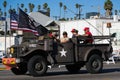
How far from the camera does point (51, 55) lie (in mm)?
15727

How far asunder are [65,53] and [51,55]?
0.66 m

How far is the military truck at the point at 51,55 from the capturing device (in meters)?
15.3

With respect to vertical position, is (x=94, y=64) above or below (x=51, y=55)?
below

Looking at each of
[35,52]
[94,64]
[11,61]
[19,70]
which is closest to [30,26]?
[19,70]

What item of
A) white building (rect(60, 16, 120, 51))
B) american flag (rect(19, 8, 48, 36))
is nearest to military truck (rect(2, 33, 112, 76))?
american flag (rect(19, 8, 48, 36))

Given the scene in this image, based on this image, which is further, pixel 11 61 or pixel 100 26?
pixel 100 26

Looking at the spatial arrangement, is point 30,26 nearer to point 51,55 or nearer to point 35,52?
point 51,55

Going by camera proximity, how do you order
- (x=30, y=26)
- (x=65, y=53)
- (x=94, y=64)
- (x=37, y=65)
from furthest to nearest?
(x=30, y=26) < (x=94, y=64) < (x=65, y=53) < (x=37, y=65)

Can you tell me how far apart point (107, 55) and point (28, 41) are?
3843mm

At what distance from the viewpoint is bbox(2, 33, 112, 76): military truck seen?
15.3 metres

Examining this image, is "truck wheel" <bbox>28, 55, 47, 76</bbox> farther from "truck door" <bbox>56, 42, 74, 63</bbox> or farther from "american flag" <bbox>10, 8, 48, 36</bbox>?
"american flag" <bbox>10, 8, 48, 36</bbox>

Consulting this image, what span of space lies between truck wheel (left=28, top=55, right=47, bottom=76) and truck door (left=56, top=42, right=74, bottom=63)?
74 centimetres

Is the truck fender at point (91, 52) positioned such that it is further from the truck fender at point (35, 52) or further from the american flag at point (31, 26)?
the american flag at point (31, 26)

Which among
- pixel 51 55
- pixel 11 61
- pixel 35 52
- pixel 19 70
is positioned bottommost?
pixel 19 70
